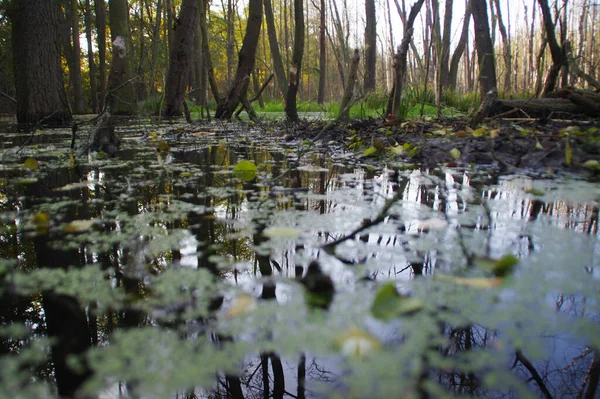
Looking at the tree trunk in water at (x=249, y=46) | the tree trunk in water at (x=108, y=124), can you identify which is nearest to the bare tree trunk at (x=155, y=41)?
the tree trunk in water at (x=249, y=46)

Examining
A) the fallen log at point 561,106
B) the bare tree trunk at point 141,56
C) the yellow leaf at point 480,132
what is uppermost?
the bare tree trunk at point 141,56

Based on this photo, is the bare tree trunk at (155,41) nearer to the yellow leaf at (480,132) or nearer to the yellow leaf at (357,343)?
the yellow leaf at (480,132)

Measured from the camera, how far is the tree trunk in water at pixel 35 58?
567 centimetres

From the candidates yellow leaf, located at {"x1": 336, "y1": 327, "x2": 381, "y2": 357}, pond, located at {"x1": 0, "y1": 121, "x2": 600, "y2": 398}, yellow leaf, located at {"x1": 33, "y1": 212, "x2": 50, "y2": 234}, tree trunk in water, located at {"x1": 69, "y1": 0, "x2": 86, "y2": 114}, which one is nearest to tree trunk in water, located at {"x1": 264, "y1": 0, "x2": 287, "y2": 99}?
tree trunk in water, located at {"x1": 69, "y1": 0, "x2": 86, "y2": 114}

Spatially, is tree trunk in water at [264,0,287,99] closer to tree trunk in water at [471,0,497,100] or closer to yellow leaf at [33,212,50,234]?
tree trunk in water at [471,0,497,100]

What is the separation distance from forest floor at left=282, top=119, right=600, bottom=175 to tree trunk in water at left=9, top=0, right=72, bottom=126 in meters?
4.94

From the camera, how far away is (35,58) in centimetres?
576

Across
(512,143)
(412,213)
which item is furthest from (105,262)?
(512,143)

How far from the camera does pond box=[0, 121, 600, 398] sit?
1.77 feet

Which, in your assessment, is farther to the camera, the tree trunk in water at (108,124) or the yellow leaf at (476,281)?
the tree trunk in water at (108,124)

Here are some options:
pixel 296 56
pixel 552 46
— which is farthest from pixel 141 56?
pixel 552 46

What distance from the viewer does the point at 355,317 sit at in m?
0.64

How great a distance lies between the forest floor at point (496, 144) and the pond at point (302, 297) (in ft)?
1.89

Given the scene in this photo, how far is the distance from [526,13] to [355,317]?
16.0 metres
